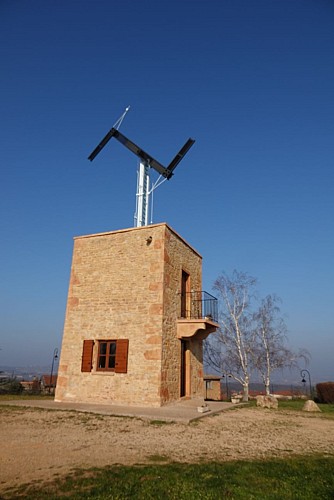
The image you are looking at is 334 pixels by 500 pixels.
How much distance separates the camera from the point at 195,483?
3783 millimetres

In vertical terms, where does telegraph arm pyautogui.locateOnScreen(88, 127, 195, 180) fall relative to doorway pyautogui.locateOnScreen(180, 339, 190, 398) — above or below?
above

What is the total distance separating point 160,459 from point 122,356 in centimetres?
662

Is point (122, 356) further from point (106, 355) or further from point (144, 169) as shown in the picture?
point (144, 169)

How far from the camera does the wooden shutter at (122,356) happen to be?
1102 cm

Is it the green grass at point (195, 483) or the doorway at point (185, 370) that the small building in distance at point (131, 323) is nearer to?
the doorway at point (185, 370)

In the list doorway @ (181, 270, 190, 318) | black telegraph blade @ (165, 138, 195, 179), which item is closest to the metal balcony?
doorway @ (181, 270, 190, 318)

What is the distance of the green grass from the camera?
347cm

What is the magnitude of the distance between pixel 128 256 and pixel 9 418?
20.5ft

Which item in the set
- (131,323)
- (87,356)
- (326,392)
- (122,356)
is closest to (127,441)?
(122,356)

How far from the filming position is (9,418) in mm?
8016

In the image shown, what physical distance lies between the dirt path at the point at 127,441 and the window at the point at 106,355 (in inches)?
99.4

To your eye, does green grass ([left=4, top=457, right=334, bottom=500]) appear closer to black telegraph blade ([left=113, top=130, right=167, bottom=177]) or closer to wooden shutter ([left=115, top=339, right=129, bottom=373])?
wooden shutter ([left=115, top=339, right=129, bottom=373])

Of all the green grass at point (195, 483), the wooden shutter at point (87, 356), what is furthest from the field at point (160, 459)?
the wooden shutter at point (87, 356)

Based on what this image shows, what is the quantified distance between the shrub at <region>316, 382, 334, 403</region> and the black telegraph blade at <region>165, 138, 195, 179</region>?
13.9 m
